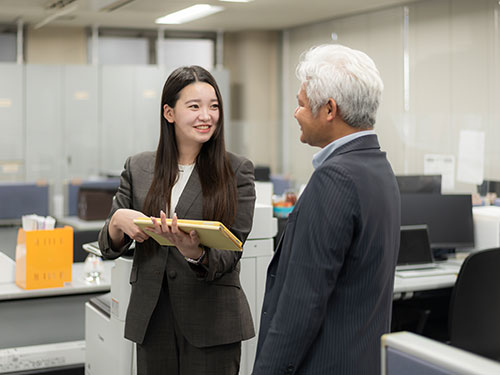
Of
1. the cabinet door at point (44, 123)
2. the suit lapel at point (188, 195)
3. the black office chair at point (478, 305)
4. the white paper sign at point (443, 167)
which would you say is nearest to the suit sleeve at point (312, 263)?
the suit lapel at point (188, 195)

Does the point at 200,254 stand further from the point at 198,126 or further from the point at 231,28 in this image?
the point at 231,28

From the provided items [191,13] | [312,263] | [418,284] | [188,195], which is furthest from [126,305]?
[191,13]

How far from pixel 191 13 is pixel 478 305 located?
18.7ft

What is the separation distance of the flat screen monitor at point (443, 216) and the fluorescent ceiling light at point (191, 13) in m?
3.97

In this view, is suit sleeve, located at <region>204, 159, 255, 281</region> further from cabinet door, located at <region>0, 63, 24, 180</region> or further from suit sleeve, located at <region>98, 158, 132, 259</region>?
cabinet door, located at <region>0, 63, 24, 180</region>

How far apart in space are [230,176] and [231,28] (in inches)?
340

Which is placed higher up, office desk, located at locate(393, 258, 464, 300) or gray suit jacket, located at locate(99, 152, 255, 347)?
gray suit jacket, located at locate(99, 152, 255, 347)

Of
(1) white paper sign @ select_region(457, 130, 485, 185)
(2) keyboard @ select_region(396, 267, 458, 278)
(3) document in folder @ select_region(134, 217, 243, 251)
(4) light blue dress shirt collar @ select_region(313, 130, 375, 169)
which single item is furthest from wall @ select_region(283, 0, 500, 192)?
(4) light blue dress shirt collar @ select_region(313, 130, 375, 169)

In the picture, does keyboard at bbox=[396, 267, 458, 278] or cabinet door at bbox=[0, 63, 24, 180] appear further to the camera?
cabinet door at bbox=[0, 63, 24, 180]

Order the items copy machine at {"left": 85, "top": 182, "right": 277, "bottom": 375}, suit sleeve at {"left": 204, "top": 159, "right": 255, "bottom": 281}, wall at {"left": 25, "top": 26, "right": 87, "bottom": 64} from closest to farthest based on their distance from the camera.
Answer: suit sleeve at {"left": 204, "top": 159, "right": 255, "bottom": 281}
copy machine at {"left": 85, "top": 182, "right": 277, "bottom": 375}
wall at {"left": 25, "top": 26, "right": 87, "bottom": 64}

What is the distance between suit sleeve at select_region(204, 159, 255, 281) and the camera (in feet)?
6.47

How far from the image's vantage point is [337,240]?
1.46m

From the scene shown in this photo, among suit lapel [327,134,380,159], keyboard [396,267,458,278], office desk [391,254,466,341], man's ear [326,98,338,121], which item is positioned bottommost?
office desk [391,254,466,341]

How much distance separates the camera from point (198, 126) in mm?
2078
